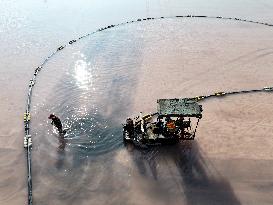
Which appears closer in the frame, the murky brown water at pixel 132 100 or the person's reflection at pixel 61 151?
the murky brown water at pixel 132 100

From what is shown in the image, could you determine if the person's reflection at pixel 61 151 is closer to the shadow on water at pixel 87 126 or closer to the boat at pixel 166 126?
the shadow on water at pixel 87 126

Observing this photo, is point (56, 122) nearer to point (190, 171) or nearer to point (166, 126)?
point (166, 126)

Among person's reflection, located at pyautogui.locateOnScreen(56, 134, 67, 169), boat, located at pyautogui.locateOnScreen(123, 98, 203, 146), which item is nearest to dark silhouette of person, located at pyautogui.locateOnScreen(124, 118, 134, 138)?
boat, located at pyautogui.locateOnScreen(123, 98, 203, 146)

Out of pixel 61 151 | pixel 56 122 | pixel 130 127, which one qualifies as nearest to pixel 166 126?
pixel 130 127

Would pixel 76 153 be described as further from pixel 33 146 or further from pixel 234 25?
pixel 234 25

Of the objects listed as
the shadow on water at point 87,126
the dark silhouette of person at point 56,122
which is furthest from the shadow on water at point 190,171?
the dark silhouette of person at point 56,122
